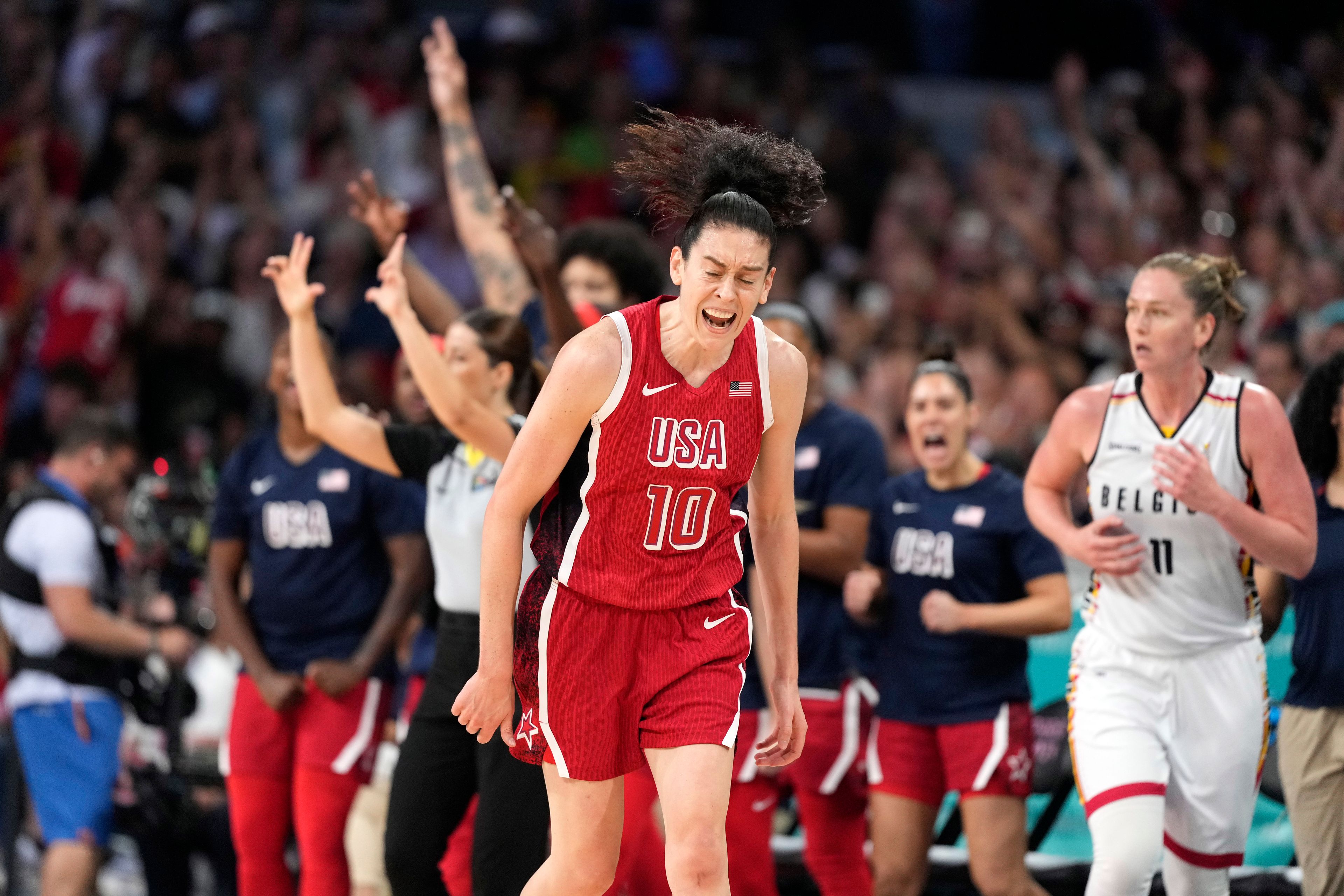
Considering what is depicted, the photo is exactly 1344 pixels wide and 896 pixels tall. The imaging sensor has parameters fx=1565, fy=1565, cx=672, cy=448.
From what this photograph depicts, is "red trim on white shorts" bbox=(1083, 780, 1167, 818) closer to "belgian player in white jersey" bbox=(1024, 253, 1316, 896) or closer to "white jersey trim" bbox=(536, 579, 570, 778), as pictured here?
"belgian player in white jersey" bbox=(1024, 253, 1316, 896)

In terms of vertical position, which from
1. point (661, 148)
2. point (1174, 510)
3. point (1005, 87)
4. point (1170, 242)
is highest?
point (1005, 87)

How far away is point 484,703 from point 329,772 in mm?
1964

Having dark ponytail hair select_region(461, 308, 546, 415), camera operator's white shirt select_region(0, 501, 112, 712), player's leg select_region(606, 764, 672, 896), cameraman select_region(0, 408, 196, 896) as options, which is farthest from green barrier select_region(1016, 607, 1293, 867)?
camera operator's white shirt select_region(0, 501, 112, 712)

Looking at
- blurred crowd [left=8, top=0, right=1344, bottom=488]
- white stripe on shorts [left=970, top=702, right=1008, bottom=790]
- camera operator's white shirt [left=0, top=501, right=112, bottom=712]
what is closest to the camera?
white stripe on shorts [left=970, top=702, right=1008, bottom=790]

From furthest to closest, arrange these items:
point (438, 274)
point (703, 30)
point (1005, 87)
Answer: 1. point (703, 30)
2. point (1005, 87)
3. point (438, 274)

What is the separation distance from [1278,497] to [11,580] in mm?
4821

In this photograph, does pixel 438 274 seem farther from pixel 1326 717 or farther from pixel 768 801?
pixel 1326 717

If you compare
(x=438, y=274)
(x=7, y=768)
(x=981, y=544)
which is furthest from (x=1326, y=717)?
(x=438, y=274)

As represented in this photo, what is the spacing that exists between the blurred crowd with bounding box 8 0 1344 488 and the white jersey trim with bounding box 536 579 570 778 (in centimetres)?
464

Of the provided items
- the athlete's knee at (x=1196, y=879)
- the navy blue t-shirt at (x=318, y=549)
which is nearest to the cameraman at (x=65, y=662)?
the navy blue t-shirt at (x=318, y=549)

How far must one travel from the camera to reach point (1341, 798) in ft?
16.3

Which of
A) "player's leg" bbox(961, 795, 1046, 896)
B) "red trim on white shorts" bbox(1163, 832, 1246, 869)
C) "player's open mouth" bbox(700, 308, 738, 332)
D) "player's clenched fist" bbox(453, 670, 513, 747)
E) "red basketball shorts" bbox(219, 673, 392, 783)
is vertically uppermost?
"player's open mouth" bbox(700, 308, 738, 332)

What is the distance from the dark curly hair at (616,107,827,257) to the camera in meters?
3.82

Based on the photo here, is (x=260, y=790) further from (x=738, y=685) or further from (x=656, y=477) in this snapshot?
(x=656, y=477)
